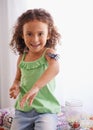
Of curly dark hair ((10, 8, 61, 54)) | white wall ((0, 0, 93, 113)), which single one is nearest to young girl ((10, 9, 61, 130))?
curly dark hair ((10, 8, 61, 54))

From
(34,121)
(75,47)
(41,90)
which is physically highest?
(75,47)

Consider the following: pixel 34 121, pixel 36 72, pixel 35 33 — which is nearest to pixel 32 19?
pixel 35 33

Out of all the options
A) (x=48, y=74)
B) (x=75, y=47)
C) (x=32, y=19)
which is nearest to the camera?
(x=48, y=74)

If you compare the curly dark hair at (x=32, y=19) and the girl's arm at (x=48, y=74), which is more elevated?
the curly dark hair at (x=32, y=19)

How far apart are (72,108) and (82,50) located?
50 cm

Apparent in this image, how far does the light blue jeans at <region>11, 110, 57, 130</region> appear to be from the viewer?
1179 mm

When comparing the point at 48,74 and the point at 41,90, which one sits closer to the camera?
the point at 48,74

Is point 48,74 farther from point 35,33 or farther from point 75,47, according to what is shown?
point 75,47

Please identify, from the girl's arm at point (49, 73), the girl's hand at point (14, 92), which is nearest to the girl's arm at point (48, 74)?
the girl's arm at point (49, 73)

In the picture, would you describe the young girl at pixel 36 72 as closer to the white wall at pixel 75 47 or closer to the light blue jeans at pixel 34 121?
the light blue jeans at pixel 34 121

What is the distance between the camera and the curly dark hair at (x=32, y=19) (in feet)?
3.97

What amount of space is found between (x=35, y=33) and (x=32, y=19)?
0.06m

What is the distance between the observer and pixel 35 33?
3.83 feet

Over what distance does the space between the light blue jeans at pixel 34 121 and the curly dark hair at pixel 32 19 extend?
325mm
